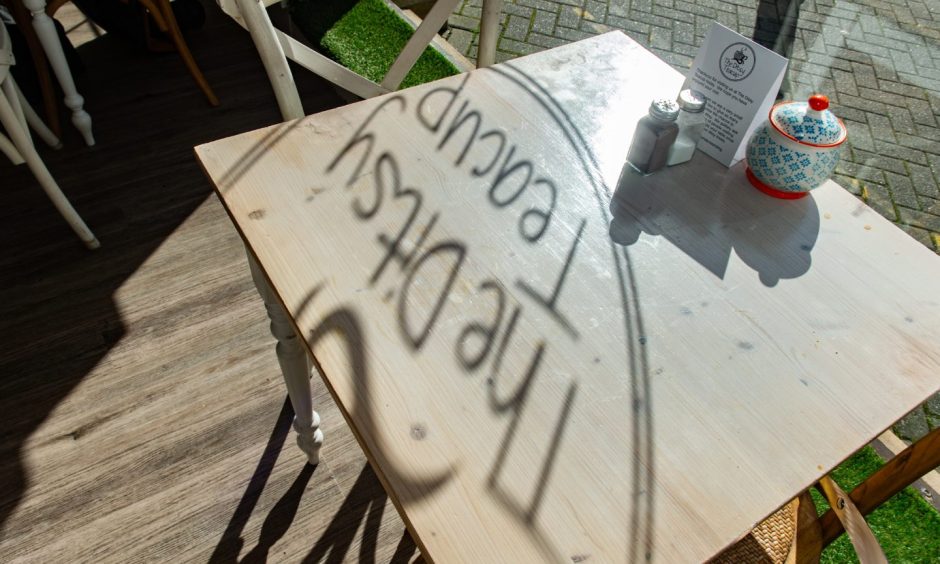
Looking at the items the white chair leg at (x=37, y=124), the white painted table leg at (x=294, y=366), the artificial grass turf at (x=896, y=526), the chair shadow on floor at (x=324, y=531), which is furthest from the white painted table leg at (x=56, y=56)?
the artificial grass turf at (x=896, y=526)

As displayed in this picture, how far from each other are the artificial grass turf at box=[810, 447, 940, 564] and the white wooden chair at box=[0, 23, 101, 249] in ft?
7.41

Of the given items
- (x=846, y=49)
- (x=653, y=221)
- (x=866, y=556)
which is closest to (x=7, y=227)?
(x=653, y=221)

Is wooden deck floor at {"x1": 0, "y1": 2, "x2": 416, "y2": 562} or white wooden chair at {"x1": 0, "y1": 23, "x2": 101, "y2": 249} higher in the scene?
white wooden chair at {"x1": 0, "y1": 23, "x2": 101, "y2": 249}

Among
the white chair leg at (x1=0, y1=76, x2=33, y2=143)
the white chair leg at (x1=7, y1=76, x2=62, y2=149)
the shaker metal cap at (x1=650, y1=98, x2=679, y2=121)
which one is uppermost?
the shaker metal cap at (x1=650, y1=98, x2=679, y2=121)

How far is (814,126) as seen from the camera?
105cm

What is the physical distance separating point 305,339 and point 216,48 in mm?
2723

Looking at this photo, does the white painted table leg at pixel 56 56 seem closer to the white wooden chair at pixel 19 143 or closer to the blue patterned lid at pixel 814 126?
the white wooden chair at pixel 19 143

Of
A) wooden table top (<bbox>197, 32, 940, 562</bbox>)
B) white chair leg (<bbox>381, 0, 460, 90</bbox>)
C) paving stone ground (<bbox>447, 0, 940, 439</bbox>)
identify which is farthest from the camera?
paving stone ground (<bbox>447, 0, 940, 439</bbox>)

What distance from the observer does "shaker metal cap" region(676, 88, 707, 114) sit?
3.74 ft

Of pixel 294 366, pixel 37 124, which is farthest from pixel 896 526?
pixel 37 124

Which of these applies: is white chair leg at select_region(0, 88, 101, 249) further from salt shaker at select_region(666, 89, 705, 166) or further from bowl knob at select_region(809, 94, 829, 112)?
bowl knob at select_region(809, 94, 829, 112)

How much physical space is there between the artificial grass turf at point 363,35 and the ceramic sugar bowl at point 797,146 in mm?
1830

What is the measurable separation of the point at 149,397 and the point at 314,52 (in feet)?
3.53

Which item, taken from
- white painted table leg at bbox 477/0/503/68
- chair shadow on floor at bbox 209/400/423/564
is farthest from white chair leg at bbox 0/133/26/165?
white painted table leg at bbox 477/0/503/68
